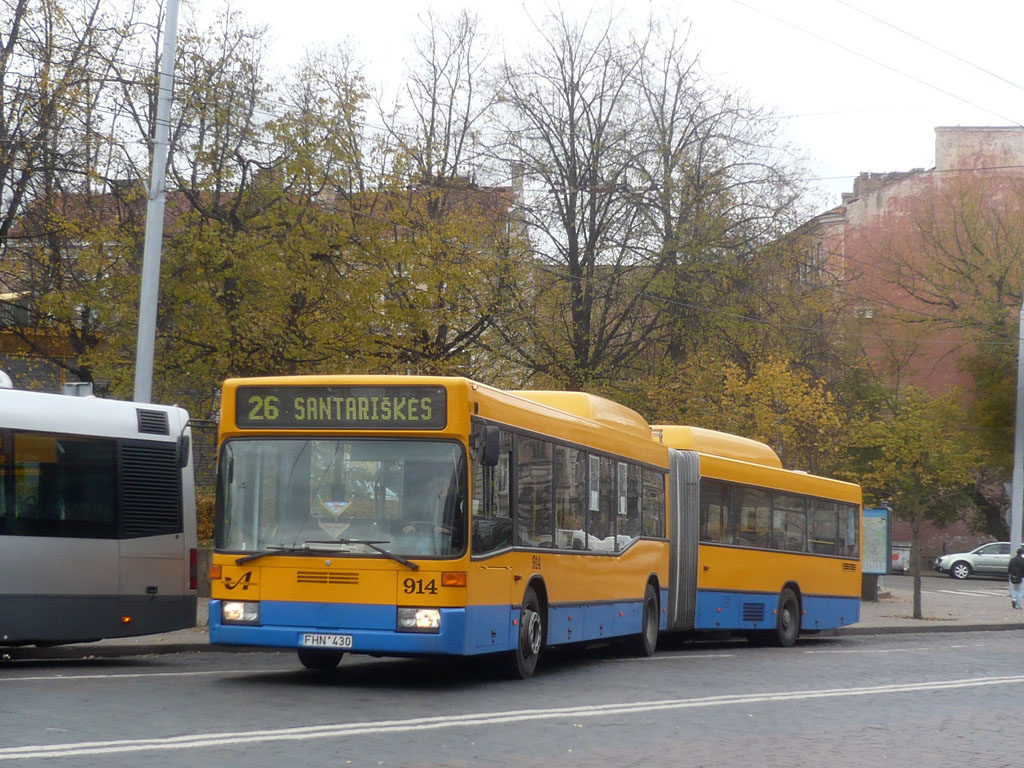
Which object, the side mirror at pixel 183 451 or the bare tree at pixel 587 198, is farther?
the bare tree at pixel 587 198

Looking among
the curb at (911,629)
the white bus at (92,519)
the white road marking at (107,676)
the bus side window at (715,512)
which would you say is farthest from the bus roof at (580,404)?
the curb at (911,629)

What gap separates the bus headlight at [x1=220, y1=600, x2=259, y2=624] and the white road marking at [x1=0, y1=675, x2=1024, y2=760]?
2.75 m

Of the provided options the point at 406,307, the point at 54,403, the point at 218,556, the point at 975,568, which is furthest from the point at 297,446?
the point at 975,568

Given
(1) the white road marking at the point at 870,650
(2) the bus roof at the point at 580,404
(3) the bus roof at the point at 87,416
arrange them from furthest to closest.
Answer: (1) the white road marking at the point at 870,650, (2) the bus roof at the point at 580,404, (3) the bus roof at the point at 87,416

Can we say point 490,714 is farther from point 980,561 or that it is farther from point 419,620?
point 980,561

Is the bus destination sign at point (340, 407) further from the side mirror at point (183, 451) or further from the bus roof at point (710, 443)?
the bus roof at point (710, 443)

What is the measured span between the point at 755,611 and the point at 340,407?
10427mm

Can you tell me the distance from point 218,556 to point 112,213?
14.5 metres

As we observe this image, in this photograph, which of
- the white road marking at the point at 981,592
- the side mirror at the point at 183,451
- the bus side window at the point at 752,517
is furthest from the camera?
the white road marking at the point at 981,592

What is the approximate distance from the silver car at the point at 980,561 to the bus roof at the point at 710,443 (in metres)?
33.2

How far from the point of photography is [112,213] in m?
25.7

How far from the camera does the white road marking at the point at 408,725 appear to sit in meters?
8.19

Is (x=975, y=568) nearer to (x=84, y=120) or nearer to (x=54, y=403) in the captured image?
(x=84, y=120)

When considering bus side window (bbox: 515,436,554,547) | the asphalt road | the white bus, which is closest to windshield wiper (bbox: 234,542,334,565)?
the asphalt road
